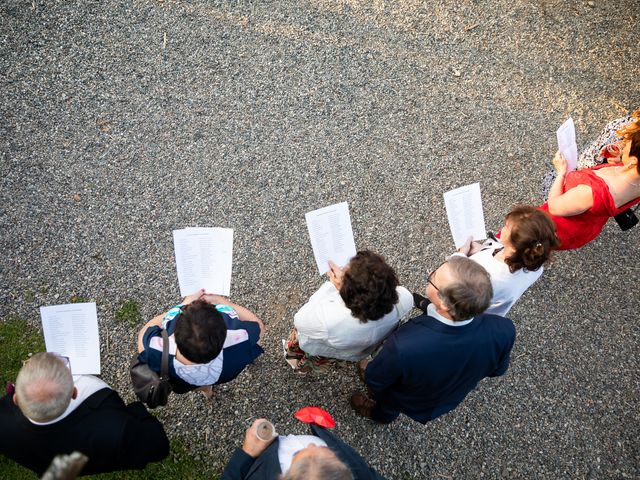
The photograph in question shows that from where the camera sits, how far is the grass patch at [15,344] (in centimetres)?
326

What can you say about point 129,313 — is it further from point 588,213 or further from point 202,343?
point 588,213

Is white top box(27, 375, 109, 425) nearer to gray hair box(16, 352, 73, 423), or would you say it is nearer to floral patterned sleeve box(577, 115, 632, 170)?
gray hair box(16, 352, 73, 423)

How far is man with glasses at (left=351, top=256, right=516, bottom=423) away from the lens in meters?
2.18

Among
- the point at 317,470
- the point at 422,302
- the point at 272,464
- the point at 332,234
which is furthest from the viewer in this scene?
the point at 332,234

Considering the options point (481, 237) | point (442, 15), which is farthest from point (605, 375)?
point (442, 15)

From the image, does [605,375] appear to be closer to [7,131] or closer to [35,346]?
[35,346]

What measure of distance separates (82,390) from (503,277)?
8.26 ft

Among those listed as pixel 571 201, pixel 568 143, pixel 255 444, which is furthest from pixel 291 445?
pixel 568 143

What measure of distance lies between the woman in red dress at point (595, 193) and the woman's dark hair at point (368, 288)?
4.52 ft

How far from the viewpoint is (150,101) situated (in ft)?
13.1

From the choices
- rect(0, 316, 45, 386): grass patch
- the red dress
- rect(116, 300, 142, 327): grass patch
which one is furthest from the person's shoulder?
rect(0, 316, 45, 386): grass patch

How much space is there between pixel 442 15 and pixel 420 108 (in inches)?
48.5

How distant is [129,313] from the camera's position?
3461 millimetres

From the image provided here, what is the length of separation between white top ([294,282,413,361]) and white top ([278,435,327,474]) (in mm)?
571
